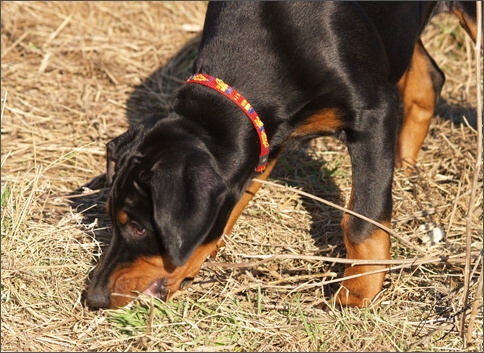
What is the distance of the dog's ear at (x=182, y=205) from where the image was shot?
367 centimetres

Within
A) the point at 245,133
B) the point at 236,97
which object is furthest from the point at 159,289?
the point at 236,97

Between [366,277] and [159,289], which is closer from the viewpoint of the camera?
[159,289]

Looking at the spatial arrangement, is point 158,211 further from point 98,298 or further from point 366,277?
point 366,277

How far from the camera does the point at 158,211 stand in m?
3.67

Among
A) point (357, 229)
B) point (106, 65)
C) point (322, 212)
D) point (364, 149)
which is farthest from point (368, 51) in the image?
point (106, 65)

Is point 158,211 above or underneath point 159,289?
above

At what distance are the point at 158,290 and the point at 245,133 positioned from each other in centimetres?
92

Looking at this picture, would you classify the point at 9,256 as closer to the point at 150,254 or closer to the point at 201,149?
Answer: the point at 150,254

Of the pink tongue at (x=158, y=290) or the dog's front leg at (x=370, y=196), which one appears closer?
the pink tongue at (x=158, y=290)

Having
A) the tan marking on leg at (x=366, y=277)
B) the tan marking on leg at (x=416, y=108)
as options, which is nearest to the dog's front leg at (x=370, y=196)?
the tan marking on leg at (x=366, y=277)

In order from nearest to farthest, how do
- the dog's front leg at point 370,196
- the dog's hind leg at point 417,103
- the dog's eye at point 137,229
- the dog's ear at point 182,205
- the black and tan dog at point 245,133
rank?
1. the dog's ear at point 182,205
2. the black and tan dog at point 245,133
3. the dog's eye at point 137,229
4. the dog's front leg at point 370,196
5. the dog's hind leg at point 417,103

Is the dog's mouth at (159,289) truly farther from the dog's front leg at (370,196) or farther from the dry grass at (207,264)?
the dog's front leg at (370,196)

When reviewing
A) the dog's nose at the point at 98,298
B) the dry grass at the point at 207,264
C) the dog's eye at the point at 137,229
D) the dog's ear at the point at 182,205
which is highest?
the dog's ear at the point at 182,205

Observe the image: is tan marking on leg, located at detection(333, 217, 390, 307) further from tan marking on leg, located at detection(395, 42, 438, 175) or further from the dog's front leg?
tan marking on leg, located at detection(395, 42, 438, 175)
